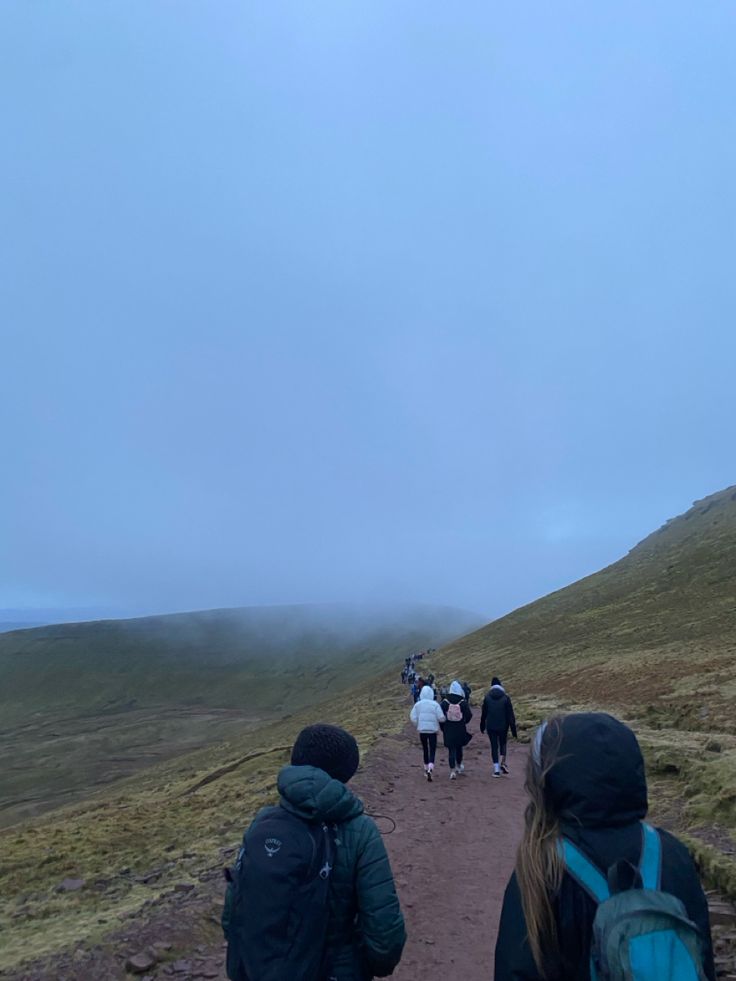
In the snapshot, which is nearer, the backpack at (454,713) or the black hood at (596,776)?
the black hood at (596,776)

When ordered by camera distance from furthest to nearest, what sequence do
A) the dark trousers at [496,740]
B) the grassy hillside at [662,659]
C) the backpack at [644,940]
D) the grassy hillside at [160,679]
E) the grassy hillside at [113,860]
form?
the grassy hillside at [160,679], the dark trousers at [496,740], the grassy hillside at [662,659], the grassy hillside at [113,860], the backpack at [644,940]

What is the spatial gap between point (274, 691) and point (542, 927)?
365 feet

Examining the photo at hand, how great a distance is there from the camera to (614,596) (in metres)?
55.2

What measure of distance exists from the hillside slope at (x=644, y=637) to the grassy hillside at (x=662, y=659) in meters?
0.13

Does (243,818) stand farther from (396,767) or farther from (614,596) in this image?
(614,596)

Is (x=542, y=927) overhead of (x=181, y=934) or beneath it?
overhead

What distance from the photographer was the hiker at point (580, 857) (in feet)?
8.05

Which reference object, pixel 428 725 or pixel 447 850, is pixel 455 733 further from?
pixel 447 850

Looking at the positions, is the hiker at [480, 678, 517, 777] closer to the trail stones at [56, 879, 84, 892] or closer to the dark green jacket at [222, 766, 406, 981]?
the trail stones at [56, 879, 84, 892]

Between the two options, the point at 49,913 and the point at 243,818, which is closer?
the point at 49,913

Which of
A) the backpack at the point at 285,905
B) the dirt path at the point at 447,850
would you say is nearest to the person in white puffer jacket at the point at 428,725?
the dirt path at the point at 447,850

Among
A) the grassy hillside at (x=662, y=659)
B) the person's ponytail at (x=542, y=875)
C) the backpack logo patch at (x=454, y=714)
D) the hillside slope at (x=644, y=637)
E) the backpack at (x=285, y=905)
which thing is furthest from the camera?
the hillside slope at (x=644, y=637)

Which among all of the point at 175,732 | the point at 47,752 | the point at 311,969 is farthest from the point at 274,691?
the point at 311,969

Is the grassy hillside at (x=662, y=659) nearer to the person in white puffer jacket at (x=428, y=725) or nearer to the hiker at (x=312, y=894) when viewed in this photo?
the person in white puffer jacket at (x=428, y=725)
